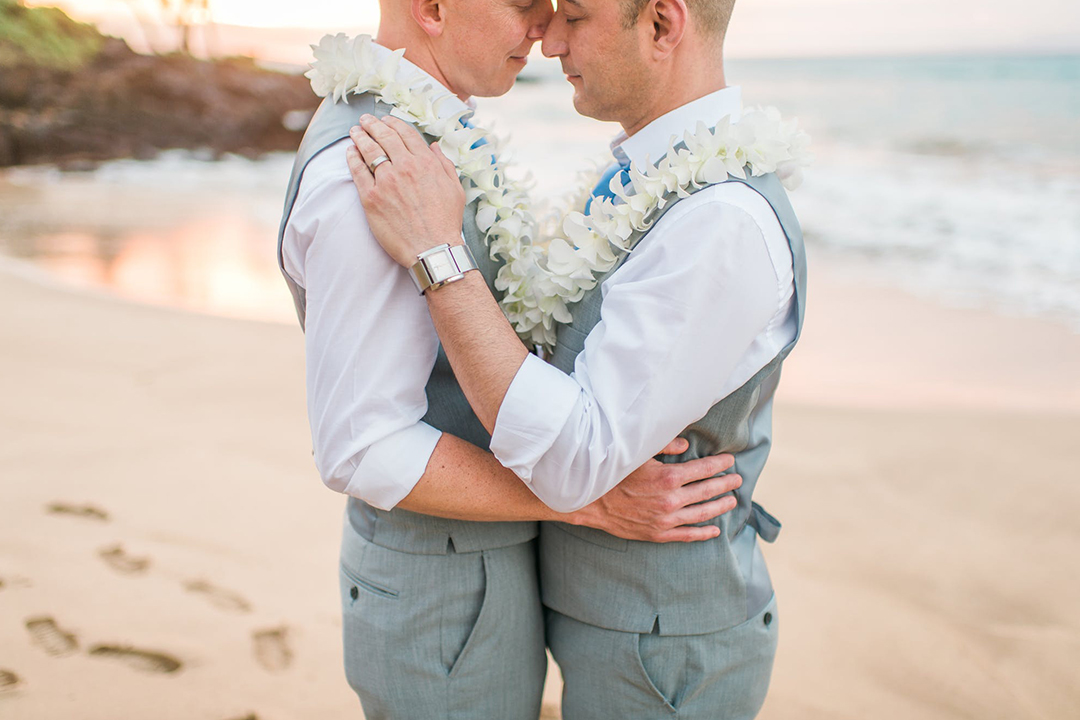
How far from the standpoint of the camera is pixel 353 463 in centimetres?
148

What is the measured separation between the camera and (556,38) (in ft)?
5.61

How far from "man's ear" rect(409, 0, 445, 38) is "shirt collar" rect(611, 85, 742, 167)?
428 mm

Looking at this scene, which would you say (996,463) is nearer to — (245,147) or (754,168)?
(754,168)

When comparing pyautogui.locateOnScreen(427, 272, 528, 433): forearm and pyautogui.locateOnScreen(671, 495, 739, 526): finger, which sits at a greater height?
pyautogui.locateOnScreen(427, 272, 528, 433): forearm

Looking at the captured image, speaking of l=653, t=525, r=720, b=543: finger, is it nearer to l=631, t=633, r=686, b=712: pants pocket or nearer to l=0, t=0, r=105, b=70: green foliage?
l=631, t=633, r=686, b=712: pants pocket

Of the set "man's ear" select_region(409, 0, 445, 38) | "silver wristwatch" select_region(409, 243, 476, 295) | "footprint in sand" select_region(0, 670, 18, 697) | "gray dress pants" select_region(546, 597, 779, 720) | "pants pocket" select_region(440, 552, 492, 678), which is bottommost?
"footprint in sand" select_region(0, 670, 18, 697)

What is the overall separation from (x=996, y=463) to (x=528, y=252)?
11.8 feet

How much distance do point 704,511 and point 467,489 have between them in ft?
1.45

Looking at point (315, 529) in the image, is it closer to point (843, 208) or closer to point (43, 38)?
point (843, 208)

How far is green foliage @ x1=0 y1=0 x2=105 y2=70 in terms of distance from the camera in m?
20.4

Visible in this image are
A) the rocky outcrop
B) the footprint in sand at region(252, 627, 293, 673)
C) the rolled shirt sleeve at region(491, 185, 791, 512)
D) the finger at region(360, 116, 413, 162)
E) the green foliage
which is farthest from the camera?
the green foliage

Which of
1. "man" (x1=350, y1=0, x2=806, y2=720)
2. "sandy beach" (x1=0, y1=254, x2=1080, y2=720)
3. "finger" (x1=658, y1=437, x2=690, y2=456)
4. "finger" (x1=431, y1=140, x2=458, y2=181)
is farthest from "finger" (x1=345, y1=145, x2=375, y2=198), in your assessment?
"sandy beach" (x1=0, y1=254, x2=1080, y2=720)

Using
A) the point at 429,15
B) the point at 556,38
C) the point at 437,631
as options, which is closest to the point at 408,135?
the point at 429,15

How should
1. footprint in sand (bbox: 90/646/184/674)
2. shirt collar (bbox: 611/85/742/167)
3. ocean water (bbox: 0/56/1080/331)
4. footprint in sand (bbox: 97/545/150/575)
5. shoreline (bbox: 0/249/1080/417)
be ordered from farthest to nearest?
ocean water (bbox: 0/56/1080/331) → shoreline (bbox: 0/249/1080/417) → footprint in sand (bbox: 97/545/150/575) → footprint in sand (bbox: 90/646/184/674) → shirt collar (bbox: 611/85/742/167)
